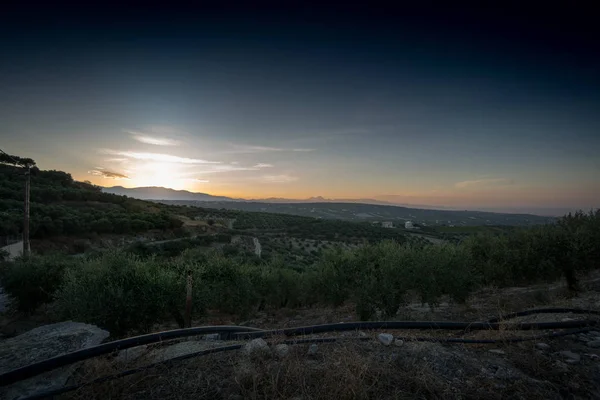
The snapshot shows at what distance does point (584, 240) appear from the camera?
47.9 feet

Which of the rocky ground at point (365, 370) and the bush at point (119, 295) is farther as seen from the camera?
the bush at point (119, 295)

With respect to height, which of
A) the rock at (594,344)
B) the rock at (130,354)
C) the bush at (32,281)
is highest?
the rock at (594,344)

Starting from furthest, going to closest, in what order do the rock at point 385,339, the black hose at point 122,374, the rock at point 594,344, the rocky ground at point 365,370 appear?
the rock at point 594,344 → the rock at point 385,339 → the rocky ground at point 365,370 → the black hose at point 122,374

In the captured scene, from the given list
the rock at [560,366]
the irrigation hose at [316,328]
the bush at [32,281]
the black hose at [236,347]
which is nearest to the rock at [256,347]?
the black hose at [236,347]

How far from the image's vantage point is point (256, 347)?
5000mm

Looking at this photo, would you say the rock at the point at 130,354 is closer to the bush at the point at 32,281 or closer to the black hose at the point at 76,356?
the black hose at the point at 76,356

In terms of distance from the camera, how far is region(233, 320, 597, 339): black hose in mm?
5867

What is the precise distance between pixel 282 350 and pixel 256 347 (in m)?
0.49

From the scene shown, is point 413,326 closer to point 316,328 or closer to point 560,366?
point 316,328

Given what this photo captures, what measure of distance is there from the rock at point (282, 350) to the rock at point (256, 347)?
186 mm

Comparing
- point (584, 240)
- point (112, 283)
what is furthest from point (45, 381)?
point (584, 240)

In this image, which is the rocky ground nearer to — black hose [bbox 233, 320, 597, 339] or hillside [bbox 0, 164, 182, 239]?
black hose [bbox 233, 320, 597, 339]

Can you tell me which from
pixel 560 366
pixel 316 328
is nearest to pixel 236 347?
pixel 316 328

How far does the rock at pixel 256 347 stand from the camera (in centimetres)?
489
